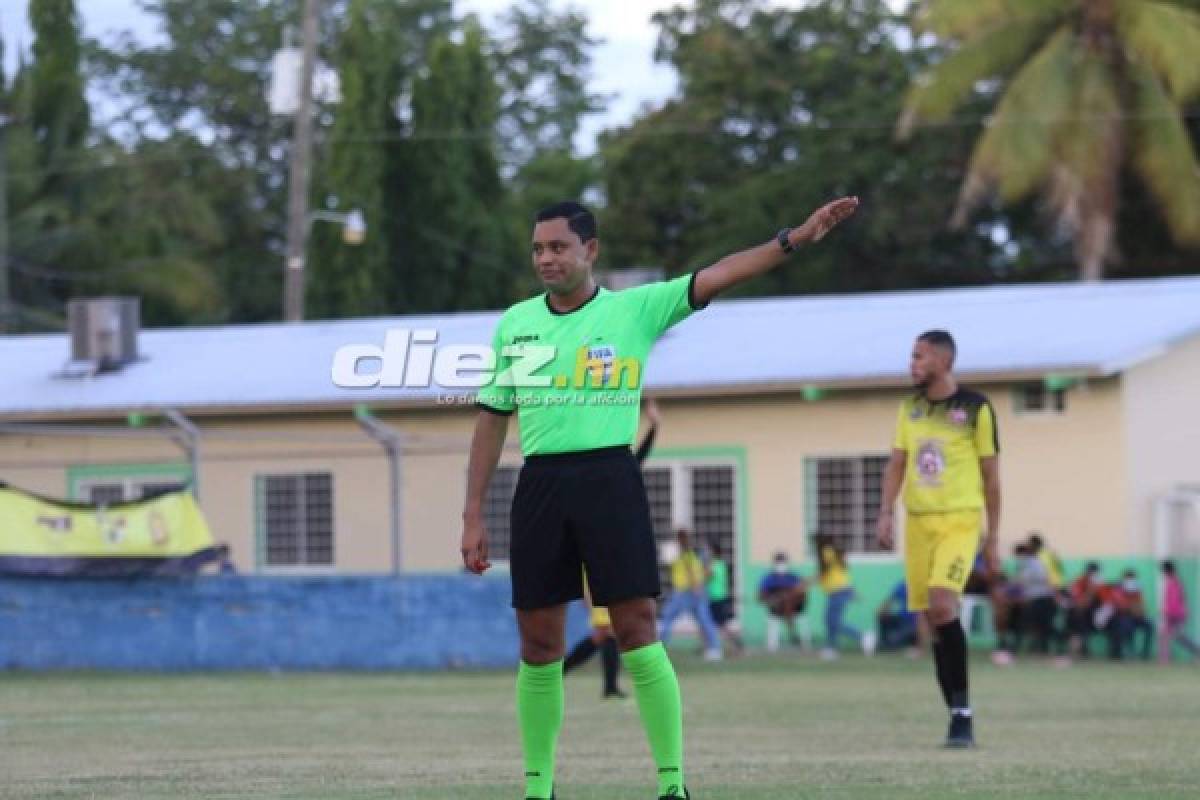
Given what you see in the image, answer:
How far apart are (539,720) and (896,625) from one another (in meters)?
23.4

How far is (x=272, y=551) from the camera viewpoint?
3684cm

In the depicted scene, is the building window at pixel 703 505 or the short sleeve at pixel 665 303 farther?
the building window at pixel 703 505

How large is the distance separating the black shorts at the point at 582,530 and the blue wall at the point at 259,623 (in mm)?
17951

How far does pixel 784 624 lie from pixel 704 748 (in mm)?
19988

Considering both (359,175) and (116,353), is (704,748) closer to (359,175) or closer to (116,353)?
(116,353)

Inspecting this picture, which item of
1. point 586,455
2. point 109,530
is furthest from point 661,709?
point 109,530

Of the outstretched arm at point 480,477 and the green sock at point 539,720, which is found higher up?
the outstretched arm at point 480,477

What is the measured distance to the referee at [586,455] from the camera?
948 cm

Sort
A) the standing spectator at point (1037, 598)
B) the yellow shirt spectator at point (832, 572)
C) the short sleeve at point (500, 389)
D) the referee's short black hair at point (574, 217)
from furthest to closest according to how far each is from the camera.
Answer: the yellow shirt spectator at point (832, 572)
the standing spectator at point (1037, 598)
the short sleeve at point (500, 389)
the referee's short black hair at point (574, 217)

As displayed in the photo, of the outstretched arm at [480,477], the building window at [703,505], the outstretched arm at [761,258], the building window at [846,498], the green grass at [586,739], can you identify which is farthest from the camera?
the building window at [703,505]

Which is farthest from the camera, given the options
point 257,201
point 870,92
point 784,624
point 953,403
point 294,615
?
point 257,201

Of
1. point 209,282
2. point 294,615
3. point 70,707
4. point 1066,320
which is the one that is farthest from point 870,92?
Answer: point 70,707

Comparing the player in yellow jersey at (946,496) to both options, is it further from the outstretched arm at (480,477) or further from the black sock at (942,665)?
the outstretched arm at (480,477)

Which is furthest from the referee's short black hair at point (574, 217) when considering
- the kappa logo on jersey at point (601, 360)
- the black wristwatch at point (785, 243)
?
the black wristwatch at point (785, 243)
